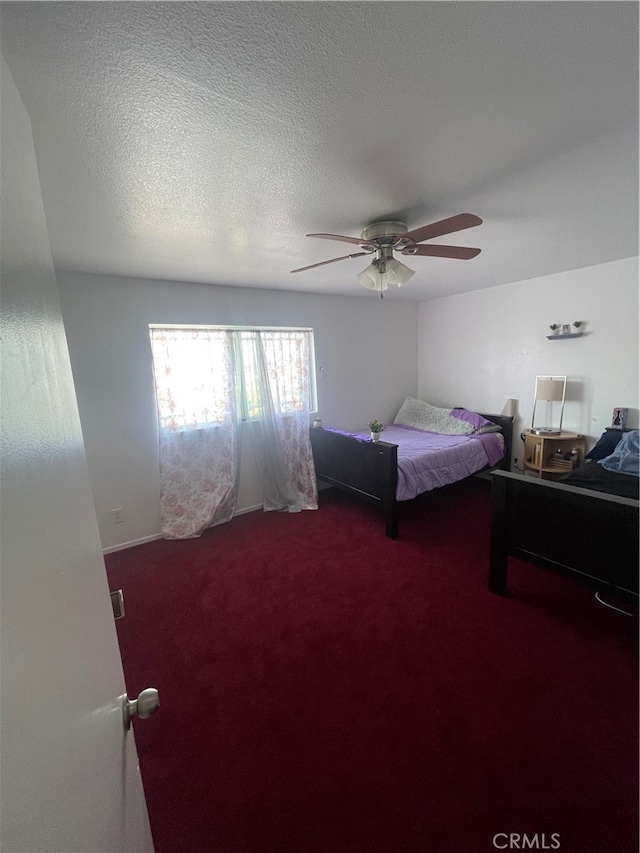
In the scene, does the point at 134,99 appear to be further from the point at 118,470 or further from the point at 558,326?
the point at 558,326

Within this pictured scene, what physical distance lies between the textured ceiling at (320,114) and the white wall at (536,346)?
56.8 inches

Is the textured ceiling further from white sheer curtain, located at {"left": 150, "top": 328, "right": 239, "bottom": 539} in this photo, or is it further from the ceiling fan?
white sheer curtain, located at {"left": 150, "top": 328, "right": 239, "bottom": 539}

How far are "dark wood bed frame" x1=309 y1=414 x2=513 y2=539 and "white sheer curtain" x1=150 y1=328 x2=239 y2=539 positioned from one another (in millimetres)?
931

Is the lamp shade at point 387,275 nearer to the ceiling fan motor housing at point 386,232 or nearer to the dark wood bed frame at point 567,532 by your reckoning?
the ceiling fan motor housing at point 386,232

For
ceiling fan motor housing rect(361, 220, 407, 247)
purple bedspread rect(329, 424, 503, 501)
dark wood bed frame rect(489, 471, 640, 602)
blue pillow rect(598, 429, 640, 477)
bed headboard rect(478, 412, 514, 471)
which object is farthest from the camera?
bed headboard rect(478, 412, 514, 471)

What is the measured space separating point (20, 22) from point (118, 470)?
9.11 feet

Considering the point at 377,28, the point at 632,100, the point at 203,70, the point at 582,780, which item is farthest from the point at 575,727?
the point at 203,70

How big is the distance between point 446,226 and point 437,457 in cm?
221

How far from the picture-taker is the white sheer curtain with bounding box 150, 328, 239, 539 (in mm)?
3146

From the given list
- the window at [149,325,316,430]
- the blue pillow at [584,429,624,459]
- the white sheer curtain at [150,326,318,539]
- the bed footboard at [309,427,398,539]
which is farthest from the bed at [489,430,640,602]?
the window at [149,325,316,430]

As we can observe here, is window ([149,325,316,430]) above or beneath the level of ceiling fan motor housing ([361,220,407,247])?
beneath

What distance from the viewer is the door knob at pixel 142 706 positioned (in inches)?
33.2

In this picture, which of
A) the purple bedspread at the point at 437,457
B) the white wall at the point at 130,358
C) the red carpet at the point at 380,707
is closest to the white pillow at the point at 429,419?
the purple bedspread at the point at 437,457

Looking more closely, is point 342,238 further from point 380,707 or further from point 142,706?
point 380,707
